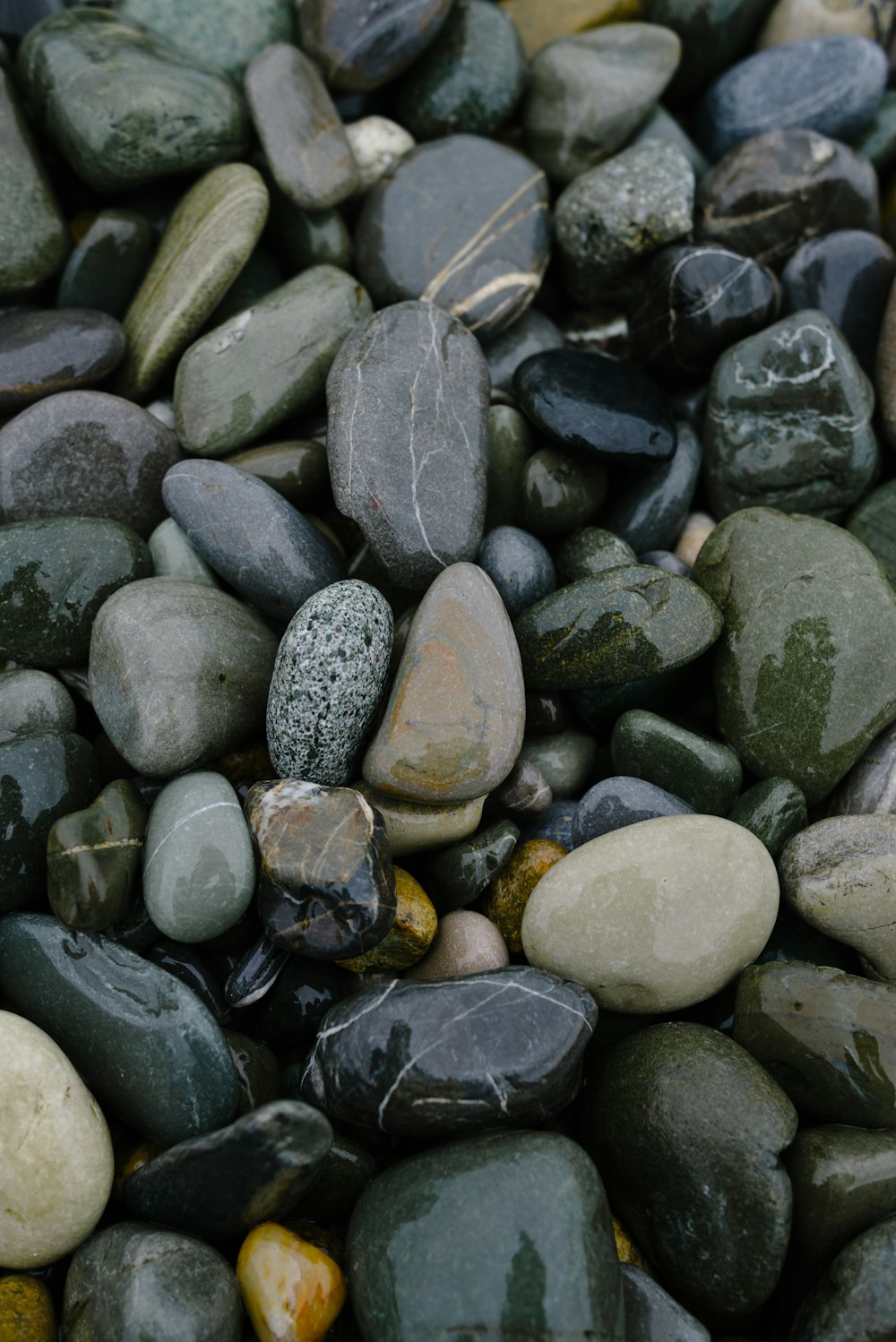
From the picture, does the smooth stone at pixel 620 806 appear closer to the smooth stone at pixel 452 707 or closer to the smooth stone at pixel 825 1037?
the smooth stone at pixel 452 707

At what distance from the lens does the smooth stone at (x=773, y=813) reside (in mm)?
2654

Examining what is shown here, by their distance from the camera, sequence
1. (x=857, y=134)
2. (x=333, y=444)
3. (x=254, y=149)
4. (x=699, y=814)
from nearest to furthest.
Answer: (x=699, y=814)
(x=333, y=444)
(x=254, y=149)
(x=857, y=134)

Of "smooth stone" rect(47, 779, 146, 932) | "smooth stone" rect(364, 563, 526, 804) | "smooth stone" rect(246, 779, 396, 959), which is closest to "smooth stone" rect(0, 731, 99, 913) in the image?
"smooth stone" rect(47, 779, 146, 932)

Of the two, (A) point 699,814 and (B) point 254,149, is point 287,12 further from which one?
(A) point 699,814

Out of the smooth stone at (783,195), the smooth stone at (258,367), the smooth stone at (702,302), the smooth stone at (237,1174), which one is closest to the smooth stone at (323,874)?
the smooth stone at (237,1174)

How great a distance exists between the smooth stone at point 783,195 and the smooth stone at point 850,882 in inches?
87.4

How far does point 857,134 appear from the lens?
3.74 meters

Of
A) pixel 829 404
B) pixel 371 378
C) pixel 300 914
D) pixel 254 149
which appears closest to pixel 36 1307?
pixel 300 914

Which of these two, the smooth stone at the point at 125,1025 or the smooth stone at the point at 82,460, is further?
the smooth stone at the point at 82,460

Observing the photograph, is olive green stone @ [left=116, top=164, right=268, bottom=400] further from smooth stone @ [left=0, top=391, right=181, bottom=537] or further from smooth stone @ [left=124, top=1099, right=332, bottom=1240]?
smooth stone @ [left=124, top=1099, right=332, bottom=1240]

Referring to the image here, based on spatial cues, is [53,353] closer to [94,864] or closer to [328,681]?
[328,681]

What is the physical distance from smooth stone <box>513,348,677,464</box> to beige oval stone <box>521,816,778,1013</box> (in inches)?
49.3

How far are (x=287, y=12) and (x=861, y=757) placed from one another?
137 inches

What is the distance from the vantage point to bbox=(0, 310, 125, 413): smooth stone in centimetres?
302
